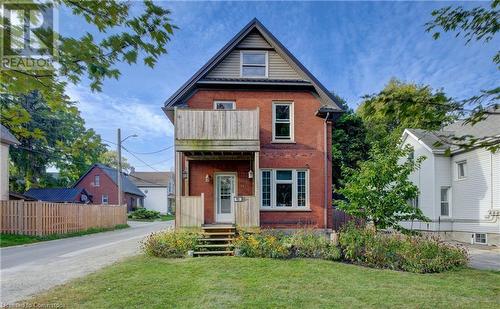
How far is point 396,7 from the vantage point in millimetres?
8992

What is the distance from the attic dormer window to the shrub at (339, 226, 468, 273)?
830 centimetres

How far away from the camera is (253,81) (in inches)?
612

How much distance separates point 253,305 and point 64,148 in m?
4.79

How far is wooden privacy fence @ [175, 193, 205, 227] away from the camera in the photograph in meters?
13.4

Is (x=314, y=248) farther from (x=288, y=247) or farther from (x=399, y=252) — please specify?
(x=399, y=252)

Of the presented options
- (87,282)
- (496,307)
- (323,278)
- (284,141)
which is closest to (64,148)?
(87,282)

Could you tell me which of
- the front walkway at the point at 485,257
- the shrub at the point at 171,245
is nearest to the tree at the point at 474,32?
the shrub at the point at 171,245

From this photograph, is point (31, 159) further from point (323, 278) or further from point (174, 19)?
point (174, 19)

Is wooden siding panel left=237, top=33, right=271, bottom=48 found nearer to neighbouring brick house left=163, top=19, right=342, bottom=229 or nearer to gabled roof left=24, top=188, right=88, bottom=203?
neighbouring brick house left=163, top=19, right=342, bottom=229

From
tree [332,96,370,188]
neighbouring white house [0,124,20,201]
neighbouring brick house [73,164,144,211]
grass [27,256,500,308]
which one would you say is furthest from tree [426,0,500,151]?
neighbouring brick house [73,164,144,211]

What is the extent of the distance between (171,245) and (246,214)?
3.11m

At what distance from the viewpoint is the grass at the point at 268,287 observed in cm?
680

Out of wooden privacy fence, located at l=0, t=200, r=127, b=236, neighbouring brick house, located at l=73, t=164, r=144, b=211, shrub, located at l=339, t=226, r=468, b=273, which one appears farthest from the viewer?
neighbouring brick house, located at l=73, t=164, r=144, b=211

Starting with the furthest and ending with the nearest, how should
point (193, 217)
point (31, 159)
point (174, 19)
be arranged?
point (31, 159)
point (193, 217)
point (174, 19)
